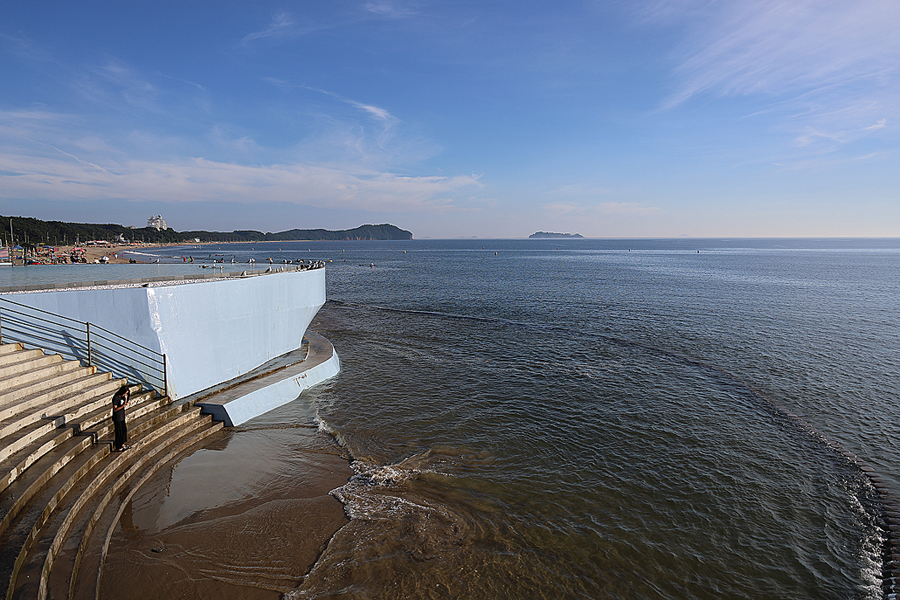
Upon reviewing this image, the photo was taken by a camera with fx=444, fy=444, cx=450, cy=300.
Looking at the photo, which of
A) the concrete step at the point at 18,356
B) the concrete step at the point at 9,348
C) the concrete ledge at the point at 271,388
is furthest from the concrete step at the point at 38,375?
the concrete ledge at the point at 271,388

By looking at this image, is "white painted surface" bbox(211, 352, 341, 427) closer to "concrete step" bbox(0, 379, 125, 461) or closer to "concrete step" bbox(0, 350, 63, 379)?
"concrete step" bbox(0, 379, 125, 461)

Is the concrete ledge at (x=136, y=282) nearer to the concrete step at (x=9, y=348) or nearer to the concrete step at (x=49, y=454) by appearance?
the concrete step at (x=9, y=348)

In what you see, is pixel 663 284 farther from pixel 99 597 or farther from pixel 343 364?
pixel 99 597

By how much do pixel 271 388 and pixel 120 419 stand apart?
18.8 ft

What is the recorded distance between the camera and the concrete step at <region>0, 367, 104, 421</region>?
8805mm

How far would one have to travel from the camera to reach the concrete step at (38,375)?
30.4 ft

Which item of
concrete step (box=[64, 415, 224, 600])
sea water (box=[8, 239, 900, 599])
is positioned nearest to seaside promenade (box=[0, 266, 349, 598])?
concrete step (box=[64, 415, 224, 600])

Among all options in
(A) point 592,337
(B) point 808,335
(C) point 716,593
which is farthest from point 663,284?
(C) point 716,593

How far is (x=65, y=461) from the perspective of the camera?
820 cm

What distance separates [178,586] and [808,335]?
33258 mm

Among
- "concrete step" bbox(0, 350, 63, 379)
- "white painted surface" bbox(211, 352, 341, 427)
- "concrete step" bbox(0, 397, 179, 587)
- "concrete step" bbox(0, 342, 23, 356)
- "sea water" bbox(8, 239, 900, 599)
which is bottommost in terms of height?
"sea water" bbox(8, 239, 900, 599)

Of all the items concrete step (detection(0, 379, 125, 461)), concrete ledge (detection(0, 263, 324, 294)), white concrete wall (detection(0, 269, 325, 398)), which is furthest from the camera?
white concrete wall (detection(0, 269, 325, 398))

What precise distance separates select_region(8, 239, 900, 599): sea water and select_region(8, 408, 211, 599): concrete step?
3469 millimetres

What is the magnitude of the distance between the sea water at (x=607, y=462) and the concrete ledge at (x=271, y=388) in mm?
684
